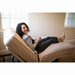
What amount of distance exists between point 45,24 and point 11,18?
113 centimetres

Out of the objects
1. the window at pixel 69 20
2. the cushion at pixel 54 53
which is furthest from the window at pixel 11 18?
the window at pixel 69 20

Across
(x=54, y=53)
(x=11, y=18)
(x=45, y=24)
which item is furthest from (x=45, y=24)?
(x=54, y=53)

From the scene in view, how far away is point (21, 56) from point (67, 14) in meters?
2.96

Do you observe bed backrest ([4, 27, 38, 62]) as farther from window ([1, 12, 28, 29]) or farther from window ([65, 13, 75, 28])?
window ([65, 13, 75, 28])

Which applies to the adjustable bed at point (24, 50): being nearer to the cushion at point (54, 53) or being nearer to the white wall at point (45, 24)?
the cushion at point (54, 53)

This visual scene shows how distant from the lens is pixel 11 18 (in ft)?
8.06

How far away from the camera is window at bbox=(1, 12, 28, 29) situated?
7.76 feet

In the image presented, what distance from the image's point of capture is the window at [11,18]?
237 centimetres

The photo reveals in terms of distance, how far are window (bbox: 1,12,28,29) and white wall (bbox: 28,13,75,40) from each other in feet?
0.68

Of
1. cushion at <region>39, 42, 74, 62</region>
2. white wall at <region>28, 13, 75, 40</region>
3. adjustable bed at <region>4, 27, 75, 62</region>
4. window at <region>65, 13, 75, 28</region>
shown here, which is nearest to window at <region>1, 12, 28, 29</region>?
white wall at <region>28, 13, 75, 40</region>
